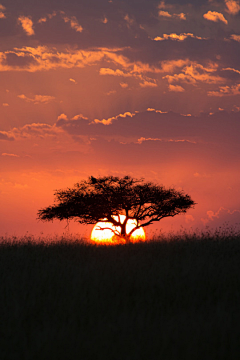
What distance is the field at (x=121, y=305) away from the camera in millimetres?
7578

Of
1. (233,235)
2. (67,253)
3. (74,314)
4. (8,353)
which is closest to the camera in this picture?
(8,353)

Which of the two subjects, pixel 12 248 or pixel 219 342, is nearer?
pixel 219 342

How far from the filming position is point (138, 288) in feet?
37.2

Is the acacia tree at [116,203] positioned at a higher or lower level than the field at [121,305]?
higher

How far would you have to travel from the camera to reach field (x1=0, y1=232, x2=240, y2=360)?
298 inches

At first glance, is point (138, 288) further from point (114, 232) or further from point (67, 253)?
point (114, 232)

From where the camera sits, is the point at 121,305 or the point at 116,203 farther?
the point at 116,203

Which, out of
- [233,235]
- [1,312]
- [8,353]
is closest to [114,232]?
[233,235]

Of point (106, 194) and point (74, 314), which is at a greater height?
point (106, 194)

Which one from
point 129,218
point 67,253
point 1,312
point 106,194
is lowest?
point 1,312

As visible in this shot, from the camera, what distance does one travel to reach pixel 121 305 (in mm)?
10227

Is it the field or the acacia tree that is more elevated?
the acacia tree

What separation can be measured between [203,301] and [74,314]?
12.7 feet

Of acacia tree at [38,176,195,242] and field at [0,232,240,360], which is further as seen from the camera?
acacia tree at [38,176,195,242]
